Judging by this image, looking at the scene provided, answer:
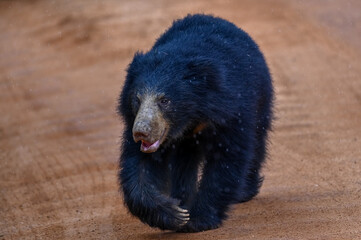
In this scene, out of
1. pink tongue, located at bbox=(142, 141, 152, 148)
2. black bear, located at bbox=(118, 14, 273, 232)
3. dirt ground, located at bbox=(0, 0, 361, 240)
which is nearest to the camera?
pink tongue, located at bbox=(142, 141, 152, 148)

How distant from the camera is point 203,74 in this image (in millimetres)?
6367

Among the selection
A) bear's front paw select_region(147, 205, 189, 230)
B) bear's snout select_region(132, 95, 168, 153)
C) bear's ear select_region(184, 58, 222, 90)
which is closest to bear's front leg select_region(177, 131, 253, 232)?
bear's front paw select_region(147, 205, 189, 230)

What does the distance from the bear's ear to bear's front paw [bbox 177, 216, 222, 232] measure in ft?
3.54

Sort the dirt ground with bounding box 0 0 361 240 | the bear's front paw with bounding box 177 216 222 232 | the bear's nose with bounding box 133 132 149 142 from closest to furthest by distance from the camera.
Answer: the bear's nose with bounding box 133 132 149 142, the bear's front paw with bounding box 177 216 222 232, the dirt ground with bounding box 0 0 361 240

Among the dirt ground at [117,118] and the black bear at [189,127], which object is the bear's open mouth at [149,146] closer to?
the black bear at [189,127]

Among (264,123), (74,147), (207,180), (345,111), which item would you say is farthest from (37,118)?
(207,180)

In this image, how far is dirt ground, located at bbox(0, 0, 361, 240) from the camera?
7.20m

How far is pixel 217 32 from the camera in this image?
714 cm

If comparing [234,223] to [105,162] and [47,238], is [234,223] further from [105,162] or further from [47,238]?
[105,162]

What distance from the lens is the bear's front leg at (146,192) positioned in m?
6.34

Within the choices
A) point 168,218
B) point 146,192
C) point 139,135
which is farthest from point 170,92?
point 168,218

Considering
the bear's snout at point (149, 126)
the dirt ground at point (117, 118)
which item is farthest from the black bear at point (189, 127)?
the dirt ground at point (117, 118)

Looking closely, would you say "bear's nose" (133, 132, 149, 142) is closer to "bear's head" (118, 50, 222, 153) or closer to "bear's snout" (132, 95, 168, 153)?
"bear's snout" (132, 95, 168, 153)

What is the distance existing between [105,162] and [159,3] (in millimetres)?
9837
